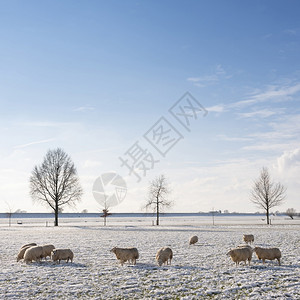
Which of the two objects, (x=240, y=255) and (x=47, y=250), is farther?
(x=47, y=250)

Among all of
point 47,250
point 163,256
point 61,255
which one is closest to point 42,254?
point 47,250

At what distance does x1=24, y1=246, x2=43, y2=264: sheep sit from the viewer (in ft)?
60.4

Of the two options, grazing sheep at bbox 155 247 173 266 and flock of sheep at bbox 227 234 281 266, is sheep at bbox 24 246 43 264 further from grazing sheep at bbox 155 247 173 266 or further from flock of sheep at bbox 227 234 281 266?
flock of sheep at bbox 227 234 281 266

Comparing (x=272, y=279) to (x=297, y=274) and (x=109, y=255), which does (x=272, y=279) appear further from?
(x=109, y=255)

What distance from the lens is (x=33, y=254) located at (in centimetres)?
1856

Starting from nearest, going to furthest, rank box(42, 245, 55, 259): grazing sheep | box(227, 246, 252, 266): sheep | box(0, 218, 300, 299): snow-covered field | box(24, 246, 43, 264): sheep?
box(0, 218, 300, 299): snow-covered field → box(227, 246, 252, 266): sheep → box(24, 246, 43, 264): sheep → box(42, 245, 55, 259): grazing sheep

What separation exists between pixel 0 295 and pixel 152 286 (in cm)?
544

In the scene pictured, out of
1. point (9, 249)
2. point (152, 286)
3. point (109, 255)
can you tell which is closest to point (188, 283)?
point (152, 286)

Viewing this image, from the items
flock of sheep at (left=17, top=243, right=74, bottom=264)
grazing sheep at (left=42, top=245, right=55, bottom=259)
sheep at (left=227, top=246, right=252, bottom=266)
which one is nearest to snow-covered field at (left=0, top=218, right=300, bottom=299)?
sheep at (left=227, top=246, right=252, bottom=266)

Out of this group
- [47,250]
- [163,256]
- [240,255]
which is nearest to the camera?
[240,255]

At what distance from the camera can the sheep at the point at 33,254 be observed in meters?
18.4

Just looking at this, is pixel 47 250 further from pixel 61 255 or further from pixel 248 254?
pixel 248 254

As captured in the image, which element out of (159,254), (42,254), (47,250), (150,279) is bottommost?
(150,279)

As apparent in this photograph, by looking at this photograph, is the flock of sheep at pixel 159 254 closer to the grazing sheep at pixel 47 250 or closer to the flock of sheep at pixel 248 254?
the flock of sheep at pixel 248 254
